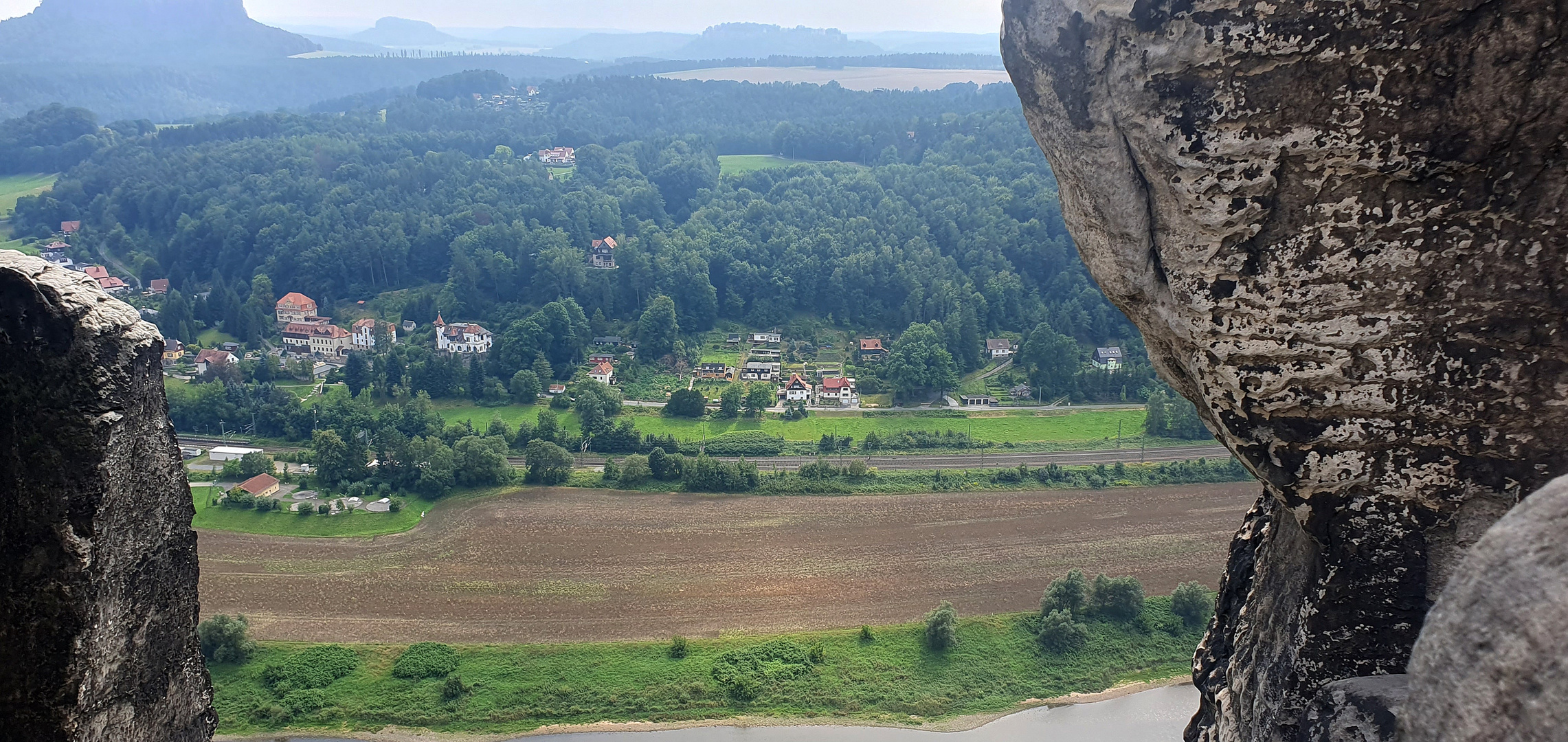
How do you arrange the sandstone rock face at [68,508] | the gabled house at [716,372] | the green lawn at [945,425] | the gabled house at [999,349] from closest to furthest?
the sandstone rock face at [68,508] < the green lawn at [945,425] < the gabled house at [716,372] < the gabled house at [999,349]

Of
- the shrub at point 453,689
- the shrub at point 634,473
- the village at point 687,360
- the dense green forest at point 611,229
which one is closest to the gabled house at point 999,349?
the village at point 687,360

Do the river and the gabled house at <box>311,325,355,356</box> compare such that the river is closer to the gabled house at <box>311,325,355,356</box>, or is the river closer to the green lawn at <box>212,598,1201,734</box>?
the green lawn at <box>212,598,1201,734</box>

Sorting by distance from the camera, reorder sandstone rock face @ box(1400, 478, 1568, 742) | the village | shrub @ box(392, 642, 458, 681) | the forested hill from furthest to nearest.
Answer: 1. the forested hill
2. the village
3. shrub @ box(392, 642, 458, 681)
4. sandstone rock face @ box(1400, 478, 1568, 742)

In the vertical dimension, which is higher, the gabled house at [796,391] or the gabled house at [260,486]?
the gabled house at [796,391]

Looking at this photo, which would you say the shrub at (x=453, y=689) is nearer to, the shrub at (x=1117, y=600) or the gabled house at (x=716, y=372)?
the shrub at (x=1117, y=600)

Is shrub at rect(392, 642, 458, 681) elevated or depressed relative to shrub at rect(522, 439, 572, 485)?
depressed

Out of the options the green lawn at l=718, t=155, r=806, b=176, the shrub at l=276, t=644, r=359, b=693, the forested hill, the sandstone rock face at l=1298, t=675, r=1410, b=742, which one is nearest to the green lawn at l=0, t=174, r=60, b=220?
the forested hill

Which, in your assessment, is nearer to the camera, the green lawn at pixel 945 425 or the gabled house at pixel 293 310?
the green lawn at pixel 945 425
